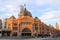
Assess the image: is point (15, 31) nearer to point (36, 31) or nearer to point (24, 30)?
point (24, 30)

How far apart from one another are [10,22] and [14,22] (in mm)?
3850

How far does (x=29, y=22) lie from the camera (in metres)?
180

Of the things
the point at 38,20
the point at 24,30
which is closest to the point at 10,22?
the point at 24,30

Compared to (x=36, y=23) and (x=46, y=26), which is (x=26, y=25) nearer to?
(x=36, y=23)

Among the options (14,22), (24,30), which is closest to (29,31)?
(24,30)

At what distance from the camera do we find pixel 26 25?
17788cm

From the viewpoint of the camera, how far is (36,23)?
180 metres

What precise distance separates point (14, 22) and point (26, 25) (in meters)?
12.1

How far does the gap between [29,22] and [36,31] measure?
10917mm

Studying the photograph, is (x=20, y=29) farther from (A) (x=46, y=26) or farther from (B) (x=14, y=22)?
(A) (x=46, y=26)

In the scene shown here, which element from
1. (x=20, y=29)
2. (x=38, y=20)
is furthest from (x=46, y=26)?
(x=20, y=29)

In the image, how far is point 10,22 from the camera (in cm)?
17912

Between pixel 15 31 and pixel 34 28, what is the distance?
18426 millimetres

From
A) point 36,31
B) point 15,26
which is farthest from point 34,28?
point 15,26
